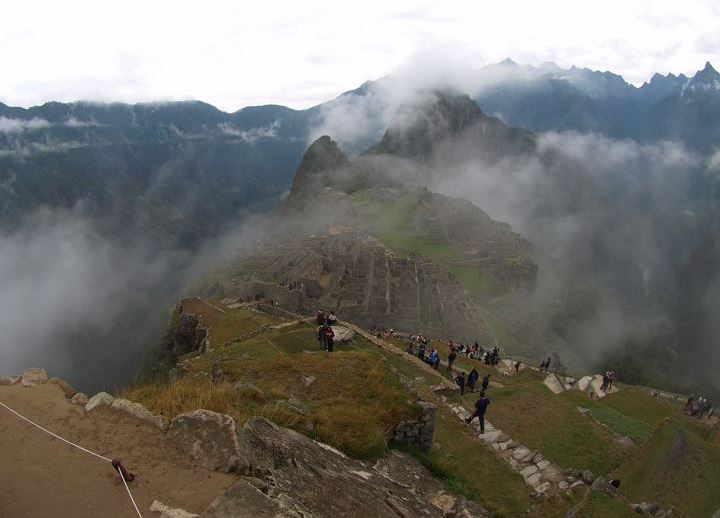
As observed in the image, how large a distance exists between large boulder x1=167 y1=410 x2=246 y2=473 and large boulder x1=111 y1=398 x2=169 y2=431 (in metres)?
0.18

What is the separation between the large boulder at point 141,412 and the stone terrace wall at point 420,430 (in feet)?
20.4

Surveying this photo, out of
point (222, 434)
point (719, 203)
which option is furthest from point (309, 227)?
point (719, 203)

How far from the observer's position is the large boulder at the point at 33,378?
8.98 m

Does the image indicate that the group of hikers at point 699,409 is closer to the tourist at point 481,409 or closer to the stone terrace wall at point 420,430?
the tourist at point 481,409

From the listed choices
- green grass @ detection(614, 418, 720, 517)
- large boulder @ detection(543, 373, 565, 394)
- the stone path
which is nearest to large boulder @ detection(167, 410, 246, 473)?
the stone path

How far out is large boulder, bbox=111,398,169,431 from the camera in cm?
765

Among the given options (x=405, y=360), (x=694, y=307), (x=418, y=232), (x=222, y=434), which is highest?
(x=222, y=434)

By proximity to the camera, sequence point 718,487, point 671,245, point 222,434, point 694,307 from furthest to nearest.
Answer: point 671,245, point 694,307, point 718,487, point 222,434

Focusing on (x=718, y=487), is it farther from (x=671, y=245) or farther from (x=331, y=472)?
(x=671, y=245)

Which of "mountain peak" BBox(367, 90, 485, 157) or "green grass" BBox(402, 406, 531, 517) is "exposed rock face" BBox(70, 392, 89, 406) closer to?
"green grass" BBox(402, 406, 531, 517)

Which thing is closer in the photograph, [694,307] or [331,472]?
[331,472]

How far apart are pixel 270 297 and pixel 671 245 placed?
17798cm

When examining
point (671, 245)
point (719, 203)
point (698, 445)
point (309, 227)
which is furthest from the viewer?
point (719, 203)

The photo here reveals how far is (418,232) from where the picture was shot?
98625mm
